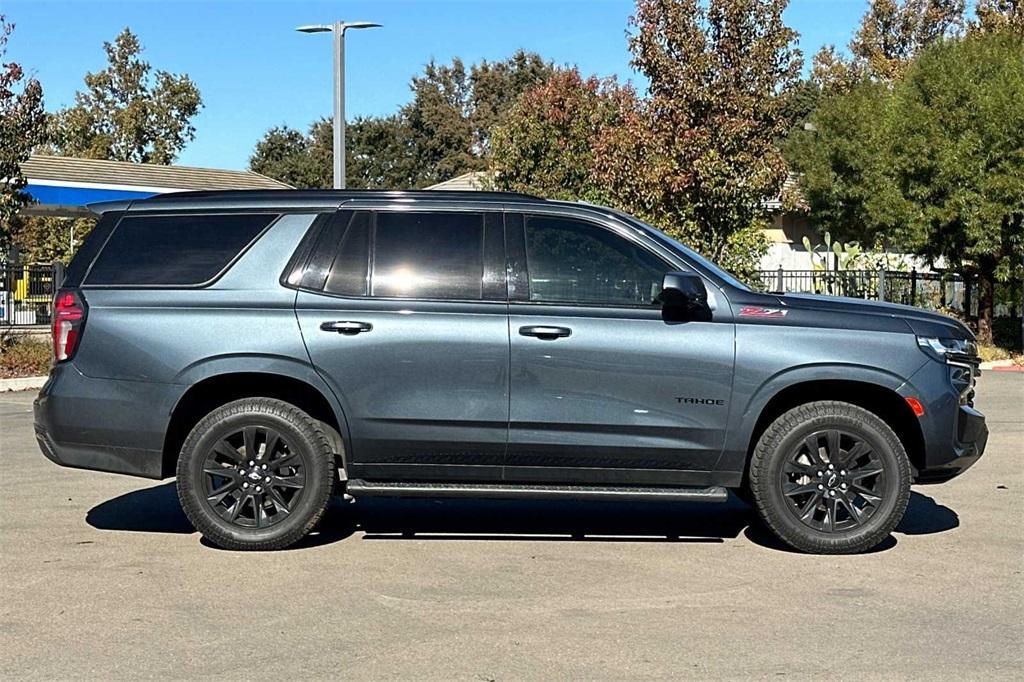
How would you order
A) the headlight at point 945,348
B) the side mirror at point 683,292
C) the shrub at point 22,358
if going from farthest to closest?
the shrub at point 22,358, the headlight at point 945,348, the side mirror at point 683,292

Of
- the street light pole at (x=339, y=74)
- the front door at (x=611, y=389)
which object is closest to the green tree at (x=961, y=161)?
the street light pole at (x=339, y=74)

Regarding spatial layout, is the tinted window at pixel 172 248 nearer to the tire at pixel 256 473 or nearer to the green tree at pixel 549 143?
the tire at pixel 256 473

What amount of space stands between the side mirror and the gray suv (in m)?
0.01

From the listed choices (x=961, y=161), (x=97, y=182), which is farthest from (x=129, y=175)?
(x=961, y=161)

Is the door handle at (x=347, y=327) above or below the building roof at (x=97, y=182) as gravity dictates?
below

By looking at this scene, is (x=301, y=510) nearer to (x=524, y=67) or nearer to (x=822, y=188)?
(x=822, y=188)

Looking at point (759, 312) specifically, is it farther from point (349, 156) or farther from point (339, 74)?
point (349, 156)

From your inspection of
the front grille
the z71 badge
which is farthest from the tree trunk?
the z71 badge

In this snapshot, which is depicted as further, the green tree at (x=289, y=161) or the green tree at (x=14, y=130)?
the green tree at (x=289, y=161)

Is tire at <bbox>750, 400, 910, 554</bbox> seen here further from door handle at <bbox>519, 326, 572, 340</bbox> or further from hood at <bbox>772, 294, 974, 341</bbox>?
door handle at <bbox>519, 326, 572, 340</bbox>

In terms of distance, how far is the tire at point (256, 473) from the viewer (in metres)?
6.83

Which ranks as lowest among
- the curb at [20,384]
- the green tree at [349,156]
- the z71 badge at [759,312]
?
the curb at [20,384]

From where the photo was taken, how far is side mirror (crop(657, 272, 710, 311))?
6.55 m

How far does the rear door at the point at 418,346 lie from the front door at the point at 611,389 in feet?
0.48
